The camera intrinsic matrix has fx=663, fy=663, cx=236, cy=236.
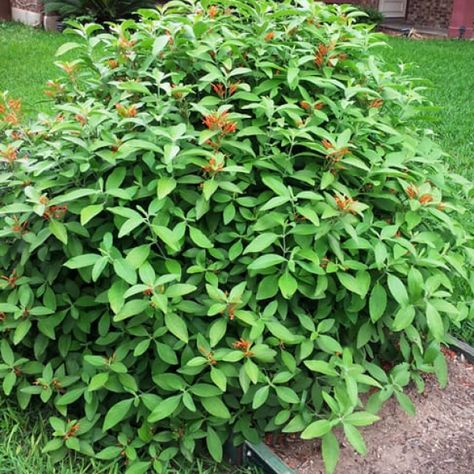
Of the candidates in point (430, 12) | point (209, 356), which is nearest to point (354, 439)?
point (209, 356)

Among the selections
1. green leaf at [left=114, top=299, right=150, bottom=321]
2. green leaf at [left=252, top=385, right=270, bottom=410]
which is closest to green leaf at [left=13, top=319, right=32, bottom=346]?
green leaf at [left=114, top=299, right=150, bottom=321]

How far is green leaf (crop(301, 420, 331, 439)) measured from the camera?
6.22 ft

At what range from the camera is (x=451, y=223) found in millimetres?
2176

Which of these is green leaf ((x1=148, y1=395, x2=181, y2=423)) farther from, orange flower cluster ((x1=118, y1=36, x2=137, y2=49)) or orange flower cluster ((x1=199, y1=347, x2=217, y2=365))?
orange flower cluster ((x1=118, y1=36, x2=137, y2=49))

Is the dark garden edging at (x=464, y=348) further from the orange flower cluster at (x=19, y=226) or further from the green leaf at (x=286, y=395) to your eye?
the orange flower cluster at (x=19, y=226)

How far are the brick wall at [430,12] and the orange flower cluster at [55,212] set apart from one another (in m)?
12.9

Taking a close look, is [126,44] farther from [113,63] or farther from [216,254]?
[216,254]

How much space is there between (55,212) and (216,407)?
30.4 inches

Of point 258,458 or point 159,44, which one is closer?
point 258,458

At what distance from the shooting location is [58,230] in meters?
1.97

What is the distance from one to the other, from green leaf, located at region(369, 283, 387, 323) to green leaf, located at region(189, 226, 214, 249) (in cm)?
52

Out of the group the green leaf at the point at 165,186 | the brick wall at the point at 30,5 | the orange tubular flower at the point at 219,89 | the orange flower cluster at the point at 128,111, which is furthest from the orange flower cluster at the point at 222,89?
the brick wall at the point at 30,5

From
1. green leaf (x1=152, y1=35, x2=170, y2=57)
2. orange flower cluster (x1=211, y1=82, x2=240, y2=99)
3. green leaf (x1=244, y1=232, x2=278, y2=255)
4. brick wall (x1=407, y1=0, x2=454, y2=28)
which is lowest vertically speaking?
brick wall (x1=407, y1=0, x2=454, y2=28)

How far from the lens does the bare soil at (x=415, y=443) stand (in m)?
2.16
